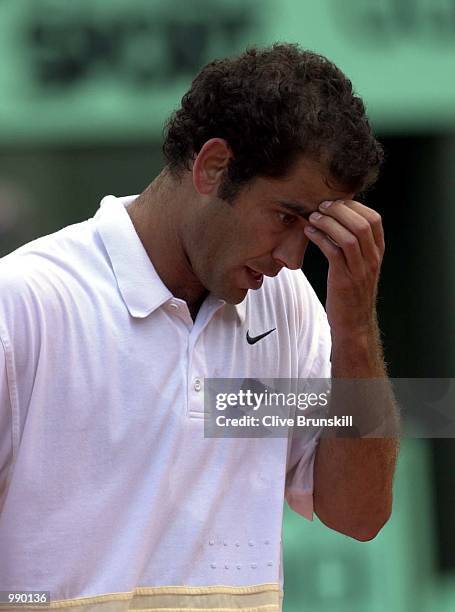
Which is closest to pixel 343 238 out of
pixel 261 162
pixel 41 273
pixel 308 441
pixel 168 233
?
pixel 261 162

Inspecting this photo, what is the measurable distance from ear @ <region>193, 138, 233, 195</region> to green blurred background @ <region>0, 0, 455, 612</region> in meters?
2.63

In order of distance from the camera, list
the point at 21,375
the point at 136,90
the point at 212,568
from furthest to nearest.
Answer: the point at 136,90, the point at 212,568, the point at 21,375

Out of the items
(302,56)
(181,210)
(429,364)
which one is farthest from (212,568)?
(429,364)

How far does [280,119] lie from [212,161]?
163 millimetres

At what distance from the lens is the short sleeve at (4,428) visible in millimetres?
2020

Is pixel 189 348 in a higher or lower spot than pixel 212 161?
lower

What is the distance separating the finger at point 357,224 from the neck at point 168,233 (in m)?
0.29

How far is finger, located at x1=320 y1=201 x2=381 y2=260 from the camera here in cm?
218

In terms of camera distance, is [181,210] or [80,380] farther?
[181,210]

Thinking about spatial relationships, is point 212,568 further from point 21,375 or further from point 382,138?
point 382,138

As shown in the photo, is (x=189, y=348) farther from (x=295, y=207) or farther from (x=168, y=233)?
(x=295, y=207)

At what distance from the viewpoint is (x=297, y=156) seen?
→ 7.00ft

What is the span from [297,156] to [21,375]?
651 mm

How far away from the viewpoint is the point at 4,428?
2072mm
